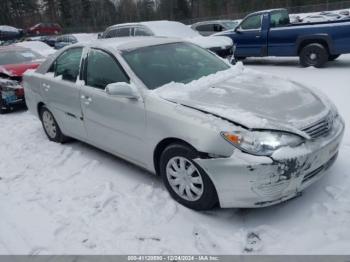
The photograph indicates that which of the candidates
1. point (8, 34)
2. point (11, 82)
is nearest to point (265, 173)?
point (11, 82)

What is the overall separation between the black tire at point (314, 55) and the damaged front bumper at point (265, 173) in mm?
7039

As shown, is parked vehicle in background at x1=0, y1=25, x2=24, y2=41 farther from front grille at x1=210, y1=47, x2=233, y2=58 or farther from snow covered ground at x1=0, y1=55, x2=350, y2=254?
snow covered ground at x1=0, y1=55, x2=350, y2=254

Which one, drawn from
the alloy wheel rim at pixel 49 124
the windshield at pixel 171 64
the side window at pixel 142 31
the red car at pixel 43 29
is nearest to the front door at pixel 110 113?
the windshield at pixel 171 64

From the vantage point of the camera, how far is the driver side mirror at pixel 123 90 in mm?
3564

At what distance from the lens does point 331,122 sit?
330 cm

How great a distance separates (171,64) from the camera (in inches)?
161

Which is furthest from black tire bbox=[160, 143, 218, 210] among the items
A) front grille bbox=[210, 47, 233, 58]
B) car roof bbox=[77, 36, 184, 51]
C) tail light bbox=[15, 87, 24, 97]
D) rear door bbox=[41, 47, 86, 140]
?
front grille bbox=[210, 47, 233, 58]

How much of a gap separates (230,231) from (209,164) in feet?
2.13

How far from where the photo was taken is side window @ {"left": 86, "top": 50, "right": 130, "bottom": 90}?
155 inches

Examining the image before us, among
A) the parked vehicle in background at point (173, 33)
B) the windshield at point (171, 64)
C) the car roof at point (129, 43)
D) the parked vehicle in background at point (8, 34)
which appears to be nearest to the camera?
the windshield at point (171, 64)

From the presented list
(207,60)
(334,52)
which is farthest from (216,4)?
(207,60)

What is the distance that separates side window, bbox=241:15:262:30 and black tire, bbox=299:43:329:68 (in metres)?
1.80

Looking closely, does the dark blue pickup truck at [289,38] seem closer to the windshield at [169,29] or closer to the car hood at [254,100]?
the windshield at [169,29]

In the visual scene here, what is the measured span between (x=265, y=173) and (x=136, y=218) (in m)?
1.38
